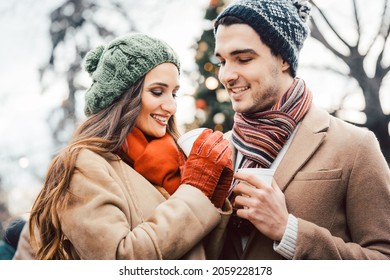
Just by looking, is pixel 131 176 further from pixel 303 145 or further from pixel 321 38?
pixel 321 38

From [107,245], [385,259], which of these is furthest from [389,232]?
[107,245]

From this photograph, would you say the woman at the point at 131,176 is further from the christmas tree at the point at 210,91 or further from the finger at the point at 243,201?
the christmas tree at the point at 210,91

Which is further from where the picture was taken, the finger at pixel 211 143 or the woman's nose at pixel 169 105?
the woman's nose at pixel 169 105

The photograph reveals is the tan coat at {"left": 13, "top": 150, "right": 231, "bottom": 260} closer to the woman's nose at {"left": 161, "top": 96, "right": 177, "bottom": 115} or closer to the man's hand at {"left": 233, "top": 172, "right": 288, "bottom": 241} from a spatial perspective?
the man's hand at {"left": 233, "top": 172, "right": 288, "bottom": 241}

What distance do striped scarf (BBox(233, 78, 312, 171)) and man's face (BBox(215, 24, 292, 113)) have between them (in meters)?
0.06

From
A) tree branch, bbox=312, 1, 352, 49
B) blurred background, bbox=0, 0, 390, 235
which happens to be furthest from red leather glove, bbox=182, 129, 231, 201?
tree branch, bbox=312, 1, 352, 49

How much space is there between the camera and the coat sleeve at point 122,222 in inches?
62.6

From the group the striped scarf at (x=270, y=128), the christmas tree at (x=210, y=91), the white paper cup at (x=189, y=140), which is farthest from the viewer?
the christmas tree at (x=210, y=91)

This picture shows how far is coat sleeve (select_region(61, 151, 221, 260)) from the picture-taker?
1.59 m

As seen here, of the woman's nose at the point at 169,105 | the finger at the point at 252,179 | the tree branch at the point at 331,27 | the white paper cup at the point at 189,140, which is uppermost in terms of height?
the woman's nose at the point at 169,105

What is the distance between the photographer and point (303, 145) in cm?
190

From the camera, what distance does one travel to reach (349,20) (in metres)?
3.48

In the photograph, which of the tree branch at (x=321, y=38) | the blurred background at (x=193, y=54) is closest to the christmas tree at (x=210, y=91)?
the blurred background at (x=193, y=54)
